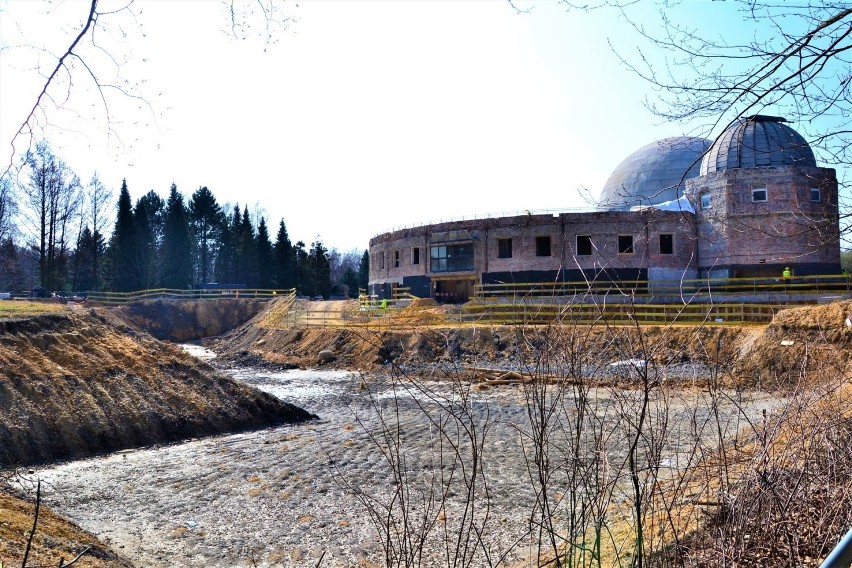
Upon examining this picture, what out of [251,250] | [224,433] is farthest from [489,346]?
[251,250]

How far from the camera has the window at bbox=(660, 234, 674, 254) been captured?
37.3 m

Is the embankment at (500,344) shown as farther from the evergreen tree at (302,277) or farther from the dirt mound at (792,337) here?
the evergreen tree at (302,277)

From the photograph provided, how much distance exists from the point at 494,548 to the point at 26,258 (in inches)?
2665

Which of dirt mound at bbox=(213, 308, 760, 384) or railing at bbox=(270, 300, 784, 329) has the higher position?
railing at bbox=(270, 300, 784, 329)

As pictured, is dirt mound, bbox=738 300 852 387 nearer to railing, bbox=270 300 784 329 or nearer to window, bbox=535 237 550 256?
railing, bbox=270 300 784 329

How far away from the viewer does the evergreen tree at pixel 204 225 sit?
74.1 metres

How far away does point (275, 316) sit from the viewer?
43.7 metres

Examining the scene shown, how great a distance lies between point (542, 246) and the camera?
3988 centimetres

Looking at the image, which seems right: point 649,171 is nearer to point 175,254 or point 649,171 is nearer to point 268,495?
point 268,495

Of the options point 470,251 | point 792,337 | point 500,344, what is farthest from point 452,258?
point 792,337

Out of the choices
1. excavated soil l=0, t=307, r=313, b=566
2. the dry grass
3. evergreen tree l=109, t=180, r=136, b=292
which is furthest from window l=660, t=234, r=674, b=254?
evergreen tree l=109, t=180, r=136, b=292

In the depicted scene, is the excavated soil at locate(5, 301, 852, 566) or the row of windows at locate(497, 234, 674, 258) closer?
the excavated soil at locate(5, 301, 852, 566)

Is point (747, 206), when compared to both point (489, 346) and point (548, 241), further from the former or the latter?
point (489, 346)

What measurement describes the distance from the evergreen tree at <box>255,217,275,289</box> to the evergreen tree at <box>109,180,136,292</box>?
43.5 ft
